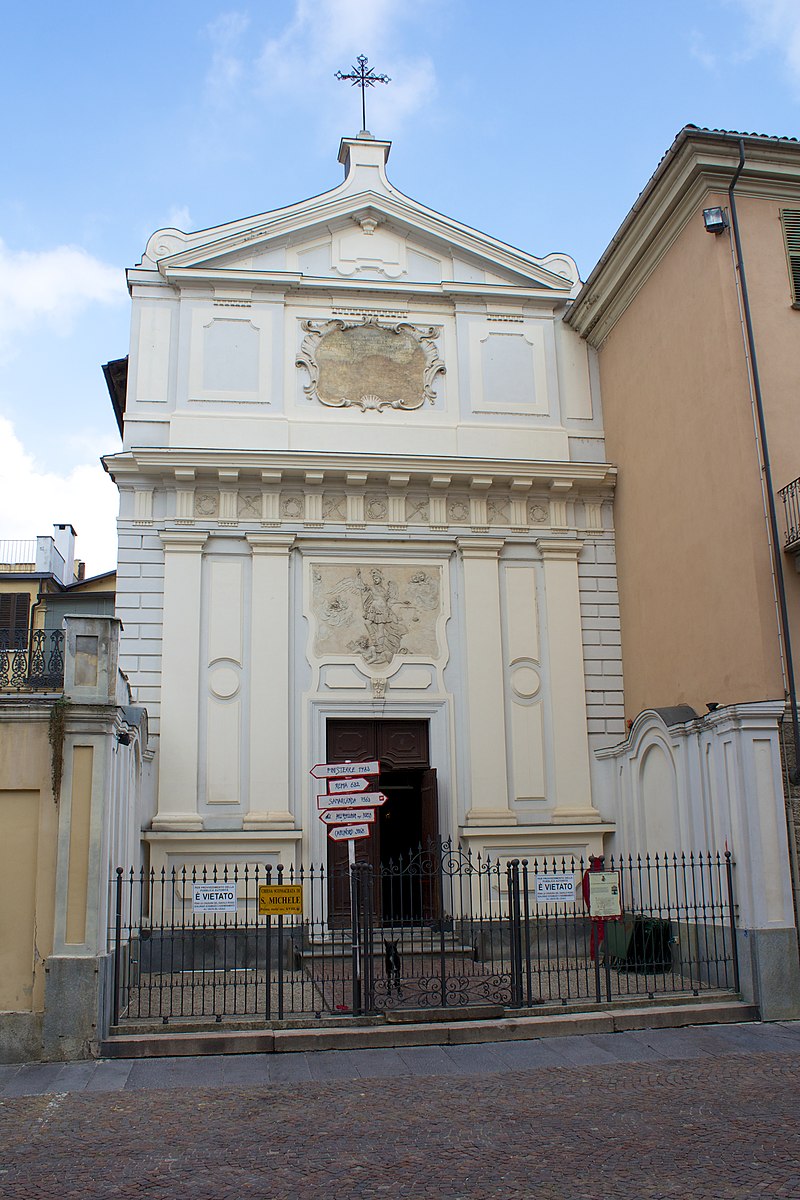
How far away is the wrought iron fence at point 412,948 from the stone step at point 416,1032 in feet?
0.93

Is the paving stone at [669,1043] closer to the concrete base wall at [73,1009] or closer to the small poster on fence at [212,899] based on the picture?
the small poster on fence at [212,899]

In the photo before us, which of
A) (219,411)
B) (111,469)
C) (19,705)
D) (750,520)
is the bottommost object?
(19,705)

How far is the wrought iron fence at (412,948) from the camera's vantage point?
1202cm

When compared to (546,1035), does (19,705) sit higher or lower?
higher

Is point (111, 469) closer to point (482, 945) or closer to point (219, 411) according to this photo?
point (219, 411)

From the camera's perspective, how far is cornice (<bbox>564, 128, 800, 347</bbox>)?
15.1m

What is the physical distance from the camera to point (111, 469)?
688 inches

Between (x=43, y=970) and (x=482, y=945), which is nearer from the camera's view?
(x=43, y=970)

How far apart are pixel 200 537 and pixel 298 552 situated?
159 cm

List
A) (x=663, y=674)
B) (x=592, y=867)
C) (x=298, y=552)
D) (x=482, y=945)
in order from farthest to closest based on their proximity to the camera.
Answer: (x=298, y=552), (x=663, y=674), (x=482, y=945), (x=592, y=867)

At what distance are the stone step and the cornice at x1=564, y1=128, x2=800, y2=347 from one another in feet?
35.8

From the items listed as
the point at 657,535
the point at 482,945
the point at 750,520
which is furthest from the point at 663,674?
the point at 482,945

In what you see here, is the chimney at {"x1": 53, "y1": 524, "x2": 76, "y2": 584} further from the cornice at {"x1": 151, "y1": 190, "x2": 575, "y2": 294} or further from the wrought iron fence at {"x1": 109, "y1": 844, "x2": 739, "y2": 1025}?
the wrought iron fence at {"x1": 109, "y1": 844, "x2": 739, "y2": 1025}

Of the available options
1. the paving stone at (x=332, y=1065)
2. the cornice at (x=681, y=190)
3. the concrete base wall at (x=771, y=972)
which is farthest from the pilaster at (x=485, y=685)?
the paving stone at (x=332, y=1065)
